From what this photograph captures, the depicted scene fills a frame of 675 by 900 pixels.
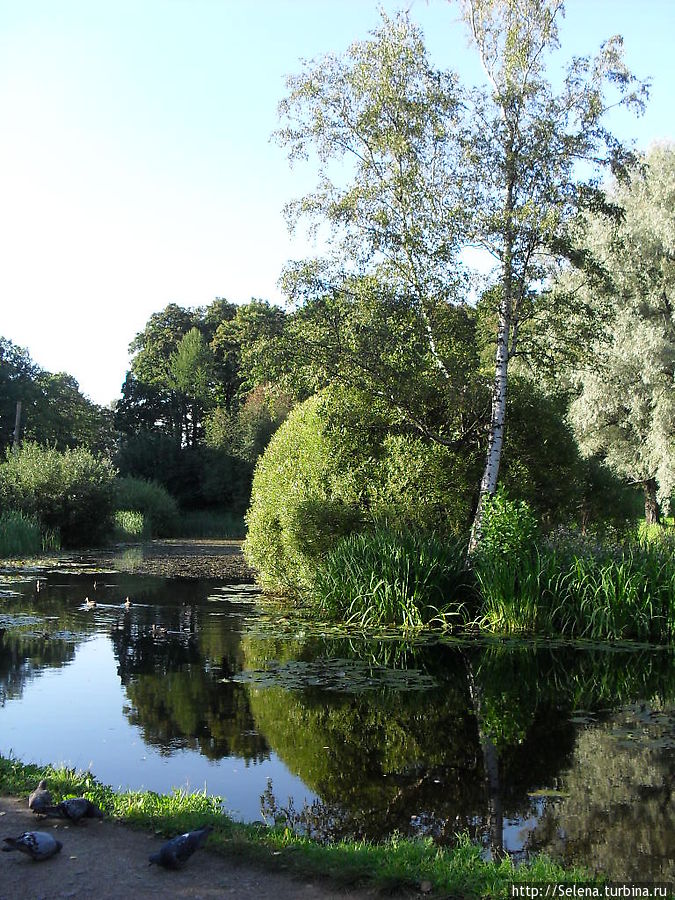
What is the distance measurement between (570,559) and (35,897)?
10.1 meters

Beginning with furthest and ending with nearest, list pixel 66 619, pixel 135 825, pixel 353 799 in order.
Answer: pixel 66 619 → pixel 353 799 → pixel 135 825

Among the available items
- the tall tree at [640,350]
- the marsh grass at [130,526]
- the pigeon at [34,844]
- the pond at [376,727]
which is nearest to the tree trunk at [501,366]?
the pond at [376,727]

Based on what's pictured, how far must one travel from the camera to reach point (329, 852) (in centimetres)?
459

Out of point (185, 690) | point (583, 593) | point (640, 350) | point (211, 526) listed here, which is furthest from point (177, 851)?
point (211, 526)

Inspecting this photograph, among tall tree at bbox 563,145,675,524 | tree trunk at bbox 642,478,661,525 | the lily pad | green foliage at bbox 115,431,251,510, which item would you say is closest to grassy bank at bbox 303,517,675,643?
the lily pad

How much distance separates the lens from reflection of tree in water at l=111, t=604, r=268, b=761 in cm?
746

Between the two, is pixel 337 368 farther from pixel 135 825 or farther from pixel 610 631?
pixel 135 825

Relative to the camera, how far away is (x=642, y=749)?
23.5 feet

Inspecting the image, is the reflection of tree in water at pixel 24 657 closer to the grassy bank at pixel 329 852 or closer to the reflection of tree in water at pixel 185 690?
the reflection of tree in water at pixel 185 690

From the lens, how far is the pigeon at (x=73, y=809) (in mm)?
4898

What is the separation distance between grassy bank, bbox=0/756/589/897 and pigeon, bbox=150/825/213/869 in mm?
242

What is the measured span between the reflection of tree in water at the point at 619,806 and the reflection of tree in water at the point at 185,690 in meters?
2.63

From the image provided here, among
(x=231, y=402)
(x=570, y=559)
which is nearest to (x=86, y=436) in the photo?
(x=231, y=402)

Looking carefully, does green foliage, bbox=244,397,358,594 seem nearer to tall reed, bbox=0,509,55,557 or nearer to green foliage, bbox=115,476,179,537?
tall reed, bbox=0,509,55,557
